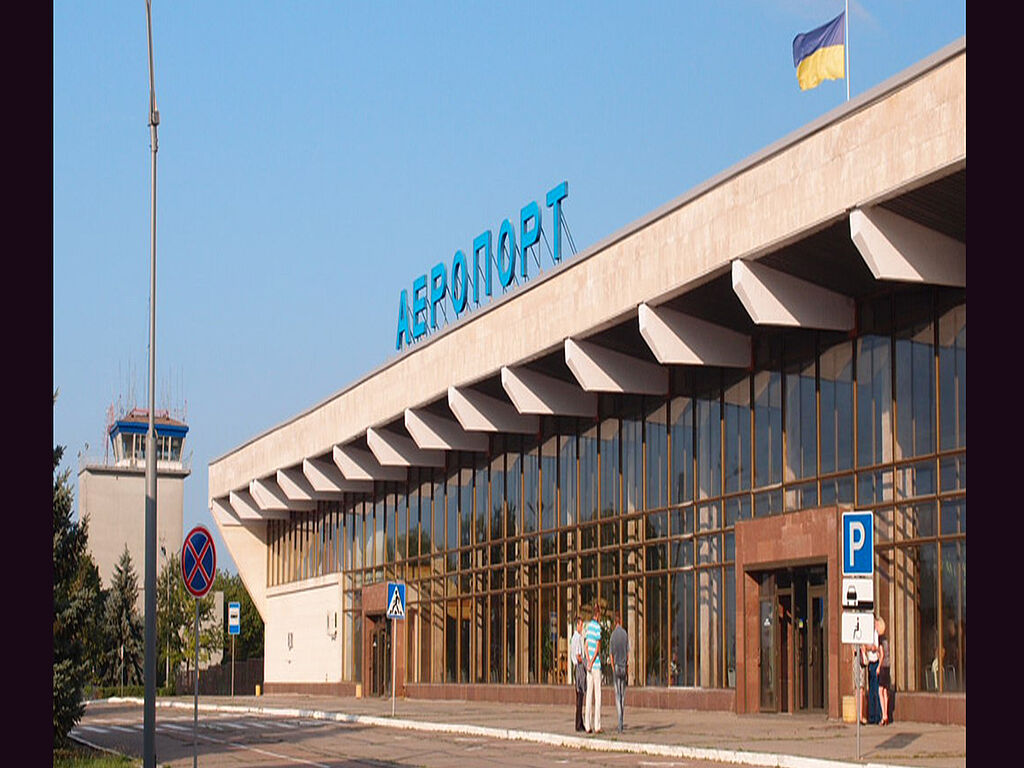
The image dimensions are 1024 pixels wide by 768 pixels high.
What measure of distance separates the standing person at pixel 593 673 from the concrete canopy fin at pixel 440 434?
18.7 m

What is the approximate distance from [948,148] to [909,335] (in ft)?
16.9

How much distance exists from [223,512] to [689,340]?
134ft

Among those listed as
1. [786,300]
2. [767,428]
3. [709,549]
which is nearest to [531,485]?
[709,549]

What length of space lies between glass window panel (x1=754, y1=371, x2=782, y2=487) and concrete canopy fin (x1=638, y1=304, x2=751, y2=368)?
2.35ft

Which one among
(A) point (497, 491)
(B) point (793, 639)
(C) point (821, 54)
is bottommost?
(B) point (793, 639)

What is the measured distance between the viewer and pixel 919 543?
2636cm

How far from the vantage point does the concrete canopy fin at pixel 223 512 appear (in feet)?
224

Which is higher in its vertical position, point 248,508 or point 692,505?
point 248,508

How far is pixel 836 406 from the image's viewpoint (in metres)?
28.8

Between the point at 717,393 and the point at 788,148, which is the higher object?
the point at 788,148

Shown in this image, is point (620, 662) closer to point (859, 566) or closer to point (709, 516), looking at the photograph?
point (859, 566)

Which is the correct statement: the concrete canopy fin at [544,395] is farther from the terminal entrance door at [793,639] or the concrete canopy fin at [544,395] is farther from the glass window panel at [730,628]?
the terminal entrance door at [793,639]
